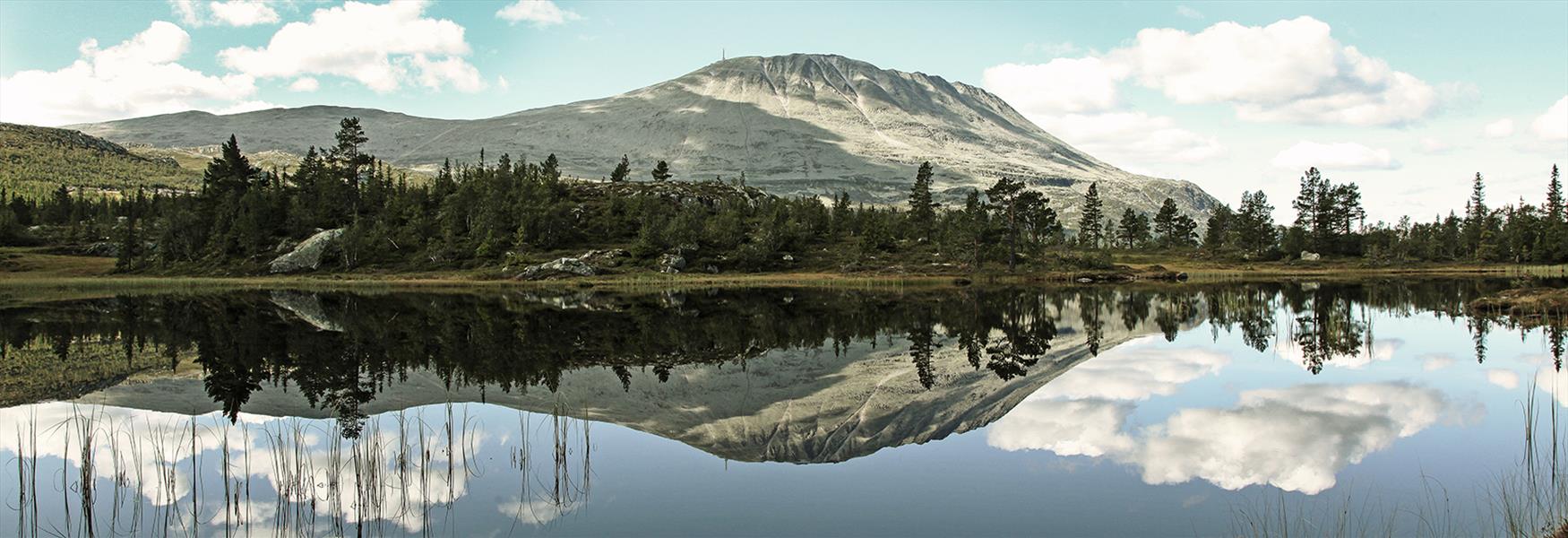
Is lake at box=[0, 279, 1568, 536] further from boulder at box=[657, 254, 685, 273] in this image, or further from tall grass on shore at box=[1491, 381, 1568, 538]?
boulder at box=[657, 254, 685, 273]

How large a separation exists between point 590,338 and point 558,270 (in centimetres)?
8198

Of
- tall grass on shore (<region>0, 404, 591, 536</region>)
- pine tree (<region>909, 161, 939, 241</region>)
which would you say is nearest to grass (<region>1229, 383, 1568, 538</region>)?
tall grass on shore (<region>0, 404, 591, 536</region>)

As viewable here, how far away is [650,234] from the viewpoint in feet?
426

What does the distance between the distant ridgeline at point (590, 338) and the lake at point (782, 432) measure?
12.5 inches

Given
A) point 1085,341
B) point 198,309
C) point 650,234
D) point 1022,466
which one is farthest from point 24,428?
point 650,234

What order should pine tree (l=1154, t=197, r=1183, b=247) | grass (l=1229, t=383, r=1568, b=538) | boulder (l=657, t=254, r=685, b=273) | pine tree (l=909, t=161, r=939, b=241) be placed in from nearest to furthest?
grass (l=1229, t=383, r=1568, b=538), boulder (l=657, t=254, r=685, b=273), pine tree (l=909, t=161, r=939, b=241), pine tree (l=1154, t=197, r=1183, b=247)

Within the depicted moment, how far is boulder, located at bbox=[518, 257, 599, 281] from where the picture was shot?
387ft

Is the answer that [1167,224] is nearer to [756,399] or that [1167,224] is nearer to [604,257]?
[604,257]

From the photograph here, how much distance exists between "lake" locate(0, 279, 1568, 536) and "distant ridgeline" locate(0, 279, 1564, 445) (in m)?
0.32

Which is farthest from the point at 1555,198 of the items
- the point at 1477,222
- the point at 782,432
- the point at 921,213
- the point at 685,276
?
the point at 782,432

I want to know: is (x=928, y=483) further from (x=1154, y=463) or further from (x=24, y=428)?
(x=24, y=428)

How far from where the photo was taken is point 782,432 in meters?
20.1

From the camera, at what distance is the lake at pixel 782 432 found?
13.4 m

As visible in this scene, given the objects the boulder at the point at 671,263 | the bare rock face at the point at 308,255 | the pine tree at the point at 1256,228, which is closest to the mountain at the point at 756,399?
the boulder at the point at 671,263
